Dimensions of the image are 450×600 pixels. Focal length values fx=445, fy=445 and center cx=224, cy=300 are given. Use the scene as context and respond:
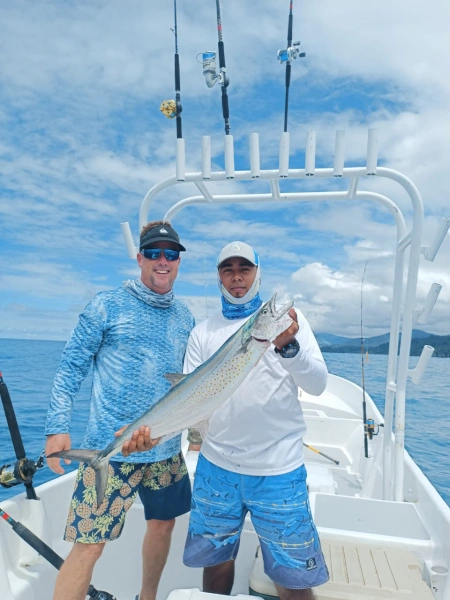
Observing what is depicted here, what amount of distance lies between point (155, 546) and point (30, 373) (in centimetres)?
2754

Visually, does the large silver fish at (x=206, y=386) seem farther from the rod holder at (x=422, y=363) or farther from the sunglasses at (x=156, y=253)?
the rod holder at (x=422, y=363)

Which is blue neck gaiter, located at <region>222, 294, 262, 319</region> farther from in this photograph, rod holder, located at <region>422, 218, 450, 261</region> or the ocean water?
the ocean water

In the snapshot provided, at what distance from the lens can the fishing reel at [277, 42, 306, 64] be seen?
13.1 feet

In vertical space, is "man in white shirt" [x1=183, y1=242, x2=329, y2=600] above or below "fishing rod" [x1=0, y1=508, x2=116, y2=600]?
above

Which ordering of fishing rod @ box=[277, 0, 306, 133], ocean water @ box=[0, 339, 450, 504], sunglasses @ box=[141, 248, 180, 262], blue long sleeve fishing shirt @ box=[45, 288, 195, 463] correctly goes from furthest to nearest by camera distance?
ocean water @ box=[0, 339, 450, 504], fishing rod @ box=[277, 0, 306, 133], sunglasses @ box=[141, 248, 180, 262], blue long sleeve fishing shirt @ box=[45, 288, 195, 463]

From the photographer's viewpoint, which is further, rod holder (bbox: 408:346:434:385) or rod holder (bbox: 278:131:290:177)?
rod holder (bbox: 408:346:434:385)

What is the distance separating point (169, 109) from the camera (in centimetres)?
393

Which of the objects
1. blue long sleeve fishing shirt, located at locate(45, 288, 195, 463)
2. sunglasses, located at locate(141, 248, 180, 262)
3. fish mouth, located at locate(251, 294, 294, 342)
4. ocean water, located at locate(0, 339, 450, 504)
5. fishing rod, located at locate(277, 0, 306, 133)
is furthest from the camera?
ocean water, located at locate(0, 339, 450, 504)

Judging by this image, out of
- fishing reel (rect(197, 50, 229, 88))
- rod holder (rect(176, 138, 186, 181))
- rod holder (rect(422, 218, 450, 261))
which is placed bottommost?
rod holder (rect(422, 218, 450, 261))

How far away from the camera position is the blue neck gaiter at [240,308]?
95.3 inches

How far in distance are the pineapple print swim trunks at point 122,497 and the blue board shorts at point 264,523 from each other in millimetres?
371

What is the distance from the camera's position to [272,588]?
2.26 metres

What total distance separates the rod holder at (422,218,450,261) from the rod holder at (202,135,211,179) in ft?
5.67

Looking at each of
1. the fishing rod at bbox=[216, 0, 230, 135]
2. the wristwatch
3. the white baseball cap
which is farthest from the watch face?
the fishing rod at bbox=[216, 0, 230, 135]
